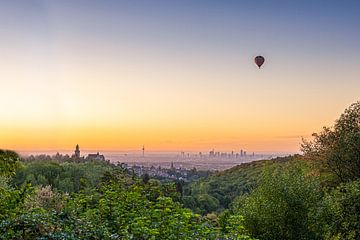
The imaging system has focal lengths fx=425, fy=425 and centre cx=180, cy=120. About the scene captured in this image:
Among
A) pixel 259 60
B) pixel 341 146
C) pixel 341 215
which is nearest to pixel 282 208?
pixel 341 215

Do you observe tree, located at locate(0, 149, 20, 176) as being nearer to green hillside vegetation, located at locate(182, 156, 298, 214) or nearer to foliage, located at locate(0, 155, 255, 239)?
foliage, located at locate(0, 155, 255, 239)

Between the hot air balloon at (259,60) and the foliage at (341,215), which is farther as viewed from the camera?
the hot air balloon at (259,60)

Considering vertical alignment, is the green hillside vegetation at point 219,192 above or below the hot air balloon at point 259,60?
below

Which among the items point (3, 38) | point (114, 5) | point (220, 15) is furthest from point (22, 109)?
point (220, 15)

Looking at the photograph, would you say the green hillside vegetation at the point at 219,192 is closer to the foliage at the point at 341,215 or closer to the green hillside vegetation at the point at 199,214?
the green hillside vegetation at the point at 199,214

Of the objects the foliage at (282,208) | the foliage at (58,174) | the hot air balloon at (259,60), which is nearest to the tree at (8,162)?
the foliage at (282,208)

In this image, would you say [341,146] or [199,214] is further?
[341,146]

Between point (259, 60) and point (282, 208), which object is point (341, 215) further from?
point (259, 60)

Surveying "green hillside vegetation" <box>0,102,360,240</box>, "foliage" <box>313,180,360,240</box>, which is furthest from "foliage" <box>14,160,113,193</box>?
"foliage" <box>313,180,360,240</box>
